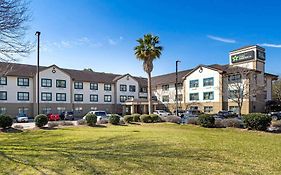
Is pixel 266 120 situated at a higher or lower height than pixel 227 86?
lower

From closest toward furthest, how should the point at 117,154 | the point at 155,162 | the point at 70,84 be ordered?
1. the point at 155,162
2. the point at 117,154
3. the point at 70,84

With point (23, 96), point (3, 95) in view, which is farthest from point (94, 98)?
point (3, 95)

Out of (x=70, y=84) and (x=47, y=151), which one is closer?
(x=47, y=151)

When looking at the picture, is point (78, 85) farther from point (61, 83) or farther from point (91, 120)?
point (91, 120)

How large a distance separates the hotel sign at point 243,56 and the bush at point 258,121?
113 feet

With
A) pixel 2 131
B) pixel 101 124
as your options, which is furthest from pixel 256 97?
pixel 2 131

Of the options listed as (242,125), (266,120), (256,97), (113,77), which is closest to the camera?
(266,120)

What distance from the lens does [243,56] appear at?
54.2 metres

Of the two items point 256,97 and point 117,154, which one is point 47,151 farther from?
point 256,97

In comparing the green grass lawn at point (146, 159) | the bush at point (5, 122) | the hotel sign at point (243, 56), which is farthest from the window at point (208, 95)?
the green grass lawn at point (146, 159)

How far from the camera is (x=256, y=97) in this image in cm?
5031

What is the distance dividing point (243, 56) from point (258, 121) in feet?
119

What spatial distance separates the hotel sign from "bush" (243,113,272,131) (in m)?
34.4

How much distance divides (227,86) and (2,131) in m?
40.2
